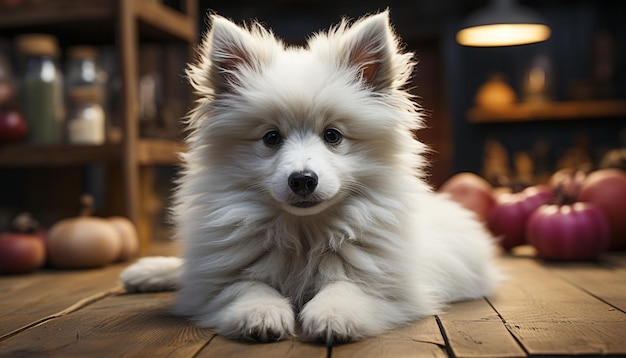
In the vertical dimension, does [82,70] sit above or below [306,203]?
above

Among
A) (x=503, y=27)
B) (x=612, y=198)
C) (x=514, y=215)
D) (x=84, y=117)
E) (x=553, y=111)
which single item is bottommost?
(x=514, y=215)

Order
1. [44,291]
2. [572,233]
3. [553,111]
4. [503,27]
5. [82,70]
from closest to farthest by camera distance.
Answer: [44,291], [572,233], [82,70], [503,27], [553,111]

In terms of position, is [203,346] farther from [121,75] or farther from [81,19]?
[81,19]

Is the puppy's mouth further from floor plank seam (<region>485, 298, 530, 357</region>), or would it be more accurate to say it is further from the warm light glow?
the warm light glow

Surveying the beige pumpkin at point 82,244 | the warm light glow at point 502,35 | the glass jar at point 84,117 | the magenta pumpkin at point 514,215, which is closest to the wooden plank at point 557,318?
the magenta pumpkin at point 514,215

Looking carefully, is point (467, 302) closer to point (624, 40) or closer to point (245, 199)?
point (245, 199)

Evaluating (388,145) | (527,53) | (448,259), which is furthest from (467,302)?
(527,53)

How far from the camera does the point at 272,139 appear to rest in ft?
5.86

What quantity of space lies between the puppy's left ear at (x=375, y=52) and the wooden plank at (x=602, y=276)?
955 mm

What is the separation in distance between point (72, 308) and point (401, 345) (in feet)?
3.64

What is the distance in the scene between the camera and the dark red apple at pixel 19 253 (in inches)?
111

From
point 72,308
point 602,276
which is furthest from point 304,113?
point 602,276

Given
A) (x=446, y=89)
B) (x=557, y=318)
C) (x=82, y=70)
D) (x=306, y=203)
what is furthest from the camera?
(x=446, y=89)

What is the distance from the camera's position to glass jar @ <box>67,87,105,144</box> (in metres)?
3.44
